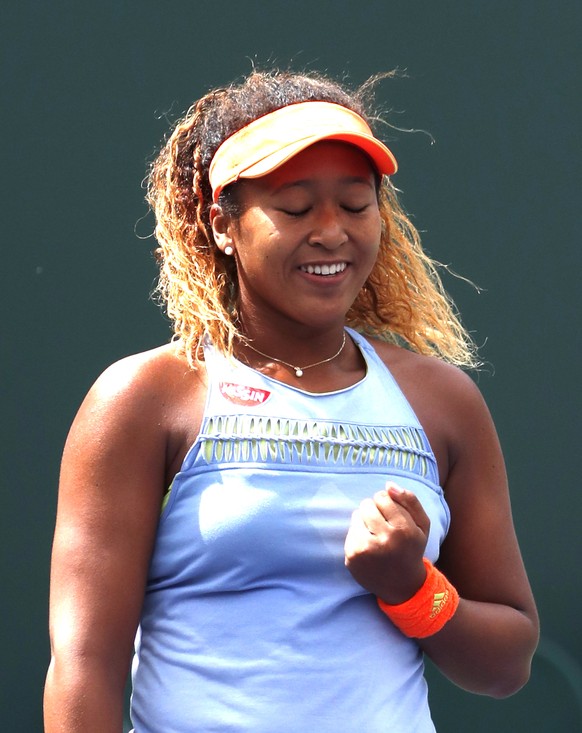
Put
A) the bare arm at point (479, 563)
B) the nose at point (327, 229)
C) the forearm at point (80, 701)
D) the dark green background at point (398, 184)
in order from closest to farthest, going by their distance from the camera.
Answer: the forearm at point (80, 701) → the nose at point (327, 229) → the bare arm at point (479, 563) → the dark green background at point (398, 184)

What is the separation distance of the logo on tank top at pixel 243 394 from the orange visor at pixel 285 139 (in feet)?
0.98

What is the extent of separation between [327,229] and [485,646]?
0.68 metres

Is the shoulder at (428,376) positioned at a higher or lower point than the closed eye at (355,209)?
lower

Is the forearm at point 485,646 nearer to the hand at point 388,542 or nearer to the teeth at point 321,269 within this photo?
the hand at point 388,542

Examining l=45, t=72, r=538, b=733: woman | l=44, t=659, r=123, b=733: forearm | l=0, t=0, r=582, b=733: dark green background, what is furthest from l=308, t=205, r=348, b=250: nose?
l=0, t=0, r=582, b=733: dark green background

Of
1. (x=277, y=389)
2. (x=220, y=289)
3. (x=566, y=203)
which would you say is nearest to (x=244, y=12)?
(x=566, y=203)

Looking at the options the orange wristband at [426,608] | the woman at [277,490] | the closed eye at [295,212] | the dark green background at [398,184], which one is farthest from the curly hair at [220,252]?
the dark green background at [398,184]

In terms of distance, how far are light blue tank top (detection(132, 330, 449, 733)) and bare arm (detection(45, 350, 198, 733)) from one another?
0.16 ft

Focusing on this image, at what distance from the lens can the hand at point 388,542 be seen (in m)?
1.70

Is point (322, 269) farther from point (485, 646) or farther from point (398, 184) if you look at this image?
point (398, 184)

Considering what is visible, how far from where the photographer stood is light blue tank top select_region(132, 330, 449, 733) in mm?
1711

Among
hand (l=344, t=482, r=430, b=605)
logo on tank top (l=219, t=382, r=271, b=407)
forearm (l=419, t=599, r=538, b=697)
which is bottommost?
forearm (l=419, t=599, r=538, b=697)

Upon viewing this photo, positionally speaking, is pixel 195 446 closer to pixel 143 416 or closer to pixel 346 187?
pixel 143 416

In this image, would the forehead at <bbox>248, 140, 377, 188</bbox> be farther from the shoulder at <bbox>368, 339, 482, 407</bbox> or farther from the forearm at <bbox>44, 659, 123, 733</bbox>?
the forearm at <bbox>44, 659, 123, 733</bbox>
